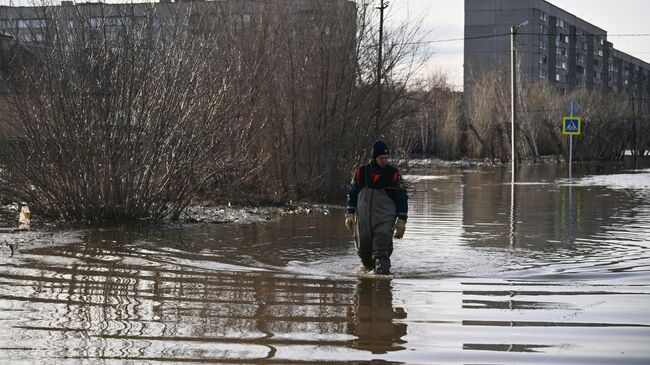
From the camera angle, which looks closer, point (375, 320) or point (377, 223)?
point (375, 320)

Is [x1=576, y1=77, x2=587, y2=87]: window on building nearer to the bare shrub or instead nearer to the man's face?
the bare shrub

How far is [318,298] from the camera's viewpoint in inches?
369

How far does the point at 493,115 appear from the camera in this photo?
74.9 metres

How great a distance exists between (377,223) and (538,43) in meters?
94.4

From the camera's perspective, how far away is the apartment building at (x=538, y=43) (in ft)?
324

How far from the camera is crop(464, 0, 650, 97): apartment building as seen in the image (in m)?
98.8

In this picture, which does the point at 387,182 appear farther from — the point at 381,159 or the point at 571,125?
the point at 571,125

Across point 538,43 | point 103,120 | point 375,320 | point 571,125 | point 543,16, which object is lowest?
point 375,320

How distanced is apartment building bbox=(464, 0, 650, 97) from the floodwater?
237 ft

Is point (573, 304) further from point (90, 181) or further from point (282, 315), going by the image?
point (90, 181)

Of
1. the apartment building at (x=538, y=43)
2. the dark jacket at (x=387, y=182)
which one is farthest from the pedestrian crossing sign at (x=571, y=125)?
the apartment building at (x=538, y=43)

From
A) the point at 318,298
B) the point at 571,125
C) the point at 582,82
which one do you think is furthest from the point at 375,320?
the point at 582,82

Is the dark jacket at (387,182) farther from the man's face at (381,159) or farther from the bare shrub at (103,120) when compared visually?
the bare shrub at (103,120)

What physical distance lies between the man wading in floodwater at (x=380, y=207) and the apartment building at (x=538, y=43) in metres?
75.2
